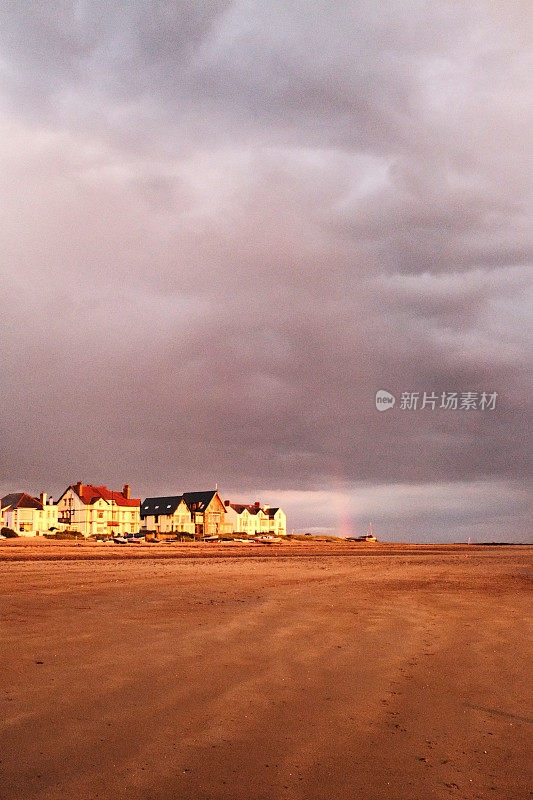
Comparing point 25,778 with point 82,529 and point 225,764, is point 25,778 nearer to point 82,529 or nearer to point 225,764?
point 225,764

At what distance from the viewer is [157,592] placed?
2291cm

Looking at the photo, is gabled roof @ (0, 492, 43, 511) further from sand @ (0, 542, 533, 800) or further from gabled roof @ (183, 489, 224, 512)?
sand @ (0, 542, 533, 800)

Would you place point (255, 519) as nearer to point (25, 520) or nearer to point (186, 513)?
point (186, 513)

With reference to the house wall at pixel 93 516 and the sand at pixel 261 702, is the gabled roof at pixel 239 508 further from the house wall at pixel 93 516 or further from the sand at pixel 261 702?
the sand at pixel 261 702

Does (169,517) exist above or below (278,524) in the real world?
above

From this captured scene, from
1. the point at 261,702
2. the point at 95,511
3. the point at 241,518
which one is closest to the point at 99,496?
the point at 95,511

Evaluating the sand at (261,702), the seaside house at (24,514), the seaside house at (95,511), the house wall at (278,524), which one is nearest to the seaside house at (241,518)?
the house wall at (278,524)

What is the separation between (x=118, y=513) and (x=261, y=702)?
472ft

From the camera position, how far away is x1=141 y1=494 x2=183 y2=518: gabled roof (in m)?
152

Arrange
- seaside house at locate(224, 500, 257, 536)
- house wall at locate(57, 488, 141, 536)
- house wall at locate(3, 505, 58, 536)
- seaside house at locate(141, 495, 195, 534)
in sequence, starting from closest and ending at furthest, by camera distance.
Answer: house wall at locate(3, 505, 58, 536) → house wall at locate(57, 488, 141, 536) → seaside house at locate(141, 495, 195, 534) → seaside house at locate(224, 500, 257, 536)

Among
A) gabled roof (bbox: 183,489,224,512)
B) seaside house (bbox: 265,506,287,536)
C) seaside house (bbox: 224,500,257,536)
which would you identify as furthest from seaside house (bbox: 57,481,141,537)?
seaside house (bbox: 265,506,287,536)

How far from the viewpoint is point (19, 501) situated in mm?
133375

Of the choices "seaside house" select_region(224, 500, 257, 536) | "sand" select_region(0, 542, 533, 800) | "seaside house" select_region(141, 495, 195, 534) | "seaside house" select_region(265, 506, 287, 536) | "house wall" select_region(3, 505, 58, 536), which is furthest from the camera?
"seaside house" select_region(265, 506, 287, 536)

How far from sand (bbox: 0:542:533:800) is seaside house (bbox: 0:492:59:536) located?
122m
